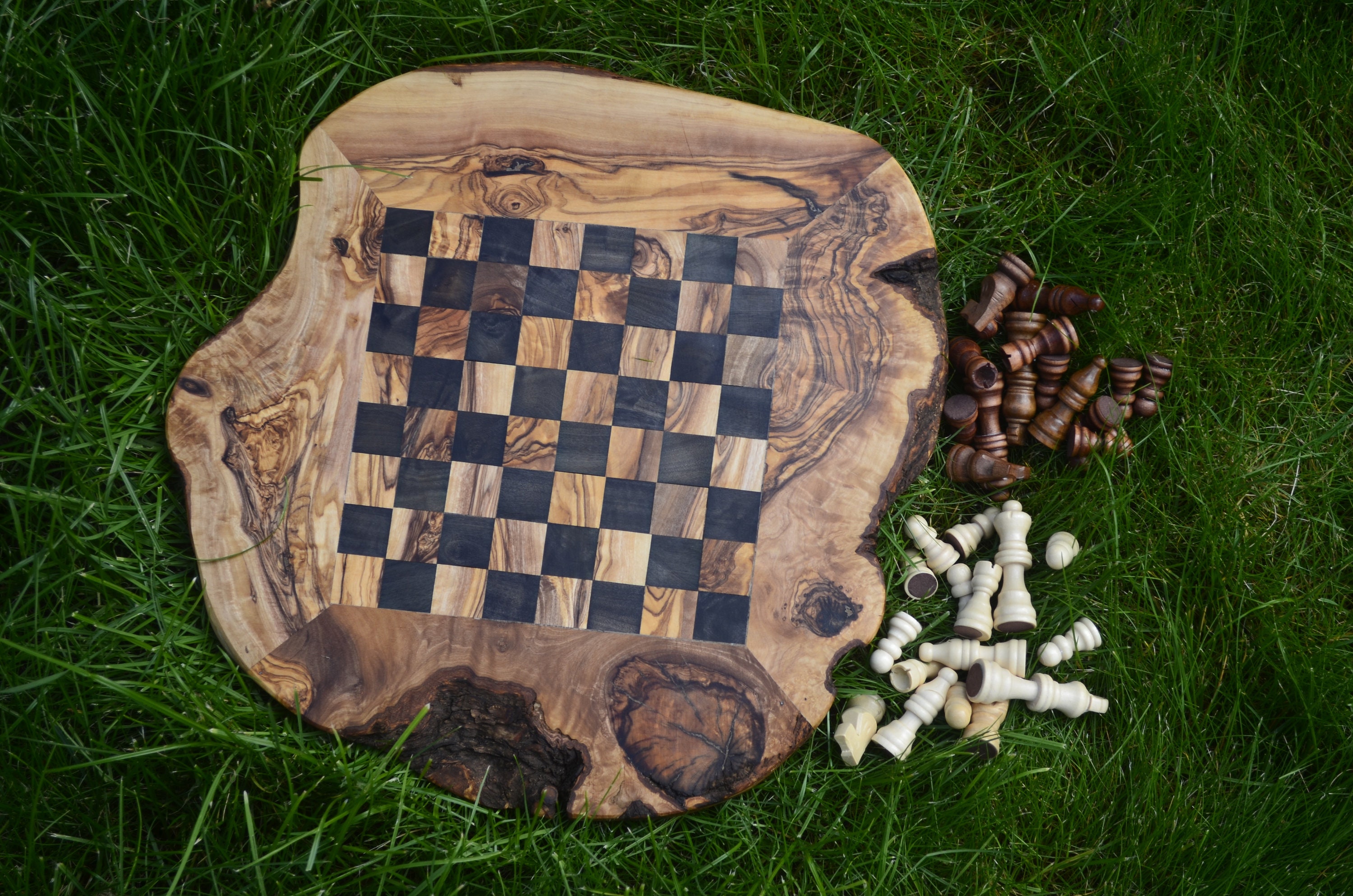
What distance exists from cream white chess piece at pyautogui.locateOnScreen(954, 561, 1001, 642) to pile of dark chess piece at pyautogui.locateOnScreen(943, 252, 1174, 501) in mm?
174

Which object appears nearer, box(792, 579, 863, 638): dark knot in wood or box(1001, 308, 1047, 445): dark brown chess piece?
box(792, 579, 863, 638): dark knot in wood

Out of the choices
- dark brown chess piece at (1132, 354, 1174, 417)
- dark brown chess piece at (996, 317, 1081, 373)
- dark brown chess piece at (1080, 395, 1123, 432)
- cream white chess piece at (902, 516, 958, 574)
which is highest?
dark brown chess piece at (996, 317, 1081, 373)

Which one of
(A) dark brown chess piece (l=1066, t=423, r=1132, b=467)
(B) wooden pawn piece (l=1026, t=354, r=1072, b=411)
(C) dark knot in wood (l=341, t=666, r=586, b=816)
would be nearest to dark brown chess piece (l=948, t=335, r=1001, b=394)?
(B) wooden pawn piece (l=1026, t=354, r=1072, b=411)

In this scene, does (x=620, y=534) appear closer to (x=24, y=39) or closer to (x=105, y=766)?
(x=105, y=766)

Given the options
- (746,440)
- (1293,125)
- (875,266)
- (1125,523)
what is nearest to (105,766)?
(746,440)

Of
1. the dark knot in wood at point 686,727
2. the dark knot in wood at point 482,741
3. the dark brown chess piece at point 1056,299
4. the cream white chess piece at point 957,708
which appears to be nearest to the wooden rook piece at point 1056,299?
the dark brown chess piece at point 1056,299

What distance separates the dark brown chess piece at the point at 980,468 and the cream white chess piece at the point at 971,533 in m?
0.07

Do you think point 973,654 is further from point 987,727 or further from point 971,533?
point 971,533

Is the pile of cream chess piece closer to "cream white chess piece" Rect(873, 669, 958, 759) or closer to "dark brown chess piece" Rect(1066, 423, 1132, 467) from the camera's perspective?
"cream white chess piece" Rect(873, 669, 958, 759)

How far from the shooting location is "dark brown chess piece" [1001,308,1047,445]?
1729 millimetres

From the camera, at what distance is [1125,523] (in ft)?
5.69

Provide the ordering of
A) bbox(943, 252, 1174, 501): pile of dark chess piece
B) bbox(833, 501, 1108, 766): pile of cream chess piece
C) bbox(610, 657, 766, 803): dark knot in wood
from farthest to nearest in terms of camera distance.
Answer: bbox(943, 252, 1174, 501): pile of dark chess piece < bbox(833, 501, 1108, 766): pile of cream chess piece < bbox(610, 657, 766, 803): dark knot in wood

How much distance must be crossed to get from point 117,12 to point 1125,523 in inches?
94.4

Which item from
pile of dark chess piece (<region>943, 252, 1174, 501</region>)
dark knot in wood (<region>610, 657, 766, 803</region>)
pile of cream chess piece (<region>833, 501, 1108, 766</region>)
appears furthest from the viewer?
pile of dark chess piece (<region>943, 252, 1174, 501</region>)
